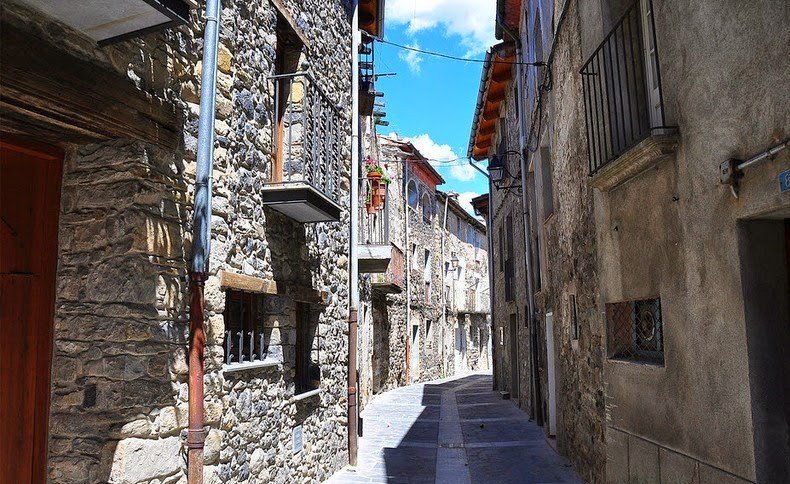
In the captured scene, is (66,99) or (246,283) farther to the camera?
(246,283)

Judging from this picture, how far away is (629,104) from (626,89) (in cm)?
40

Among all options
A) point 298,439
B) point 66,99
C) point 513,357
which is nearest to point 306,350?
point 298,439

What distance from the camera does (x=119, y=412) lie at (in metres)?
3.45

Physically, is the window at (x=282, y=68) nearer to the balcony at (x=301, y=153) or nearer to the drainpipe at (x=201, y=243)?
the balcony at (x=301, y=153)

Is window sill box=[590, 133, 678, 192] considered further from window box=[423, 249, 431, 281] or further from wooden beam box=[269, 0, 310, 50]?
window box=[423, 249, 431, 281]

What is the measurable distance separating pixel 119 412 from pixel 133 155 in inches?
56.4

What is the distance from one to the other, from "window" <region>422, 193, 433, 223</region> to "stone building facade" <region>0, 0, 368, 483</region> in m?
17.9

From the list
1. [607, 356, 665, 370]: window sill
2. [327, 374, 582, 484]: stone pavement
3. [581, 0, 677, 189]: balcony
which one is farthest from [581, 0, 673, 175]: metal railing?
[327, 374, 582, 484]: stone pavement

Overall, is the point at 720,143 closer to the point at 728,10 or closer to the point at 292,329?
the point at 728,10

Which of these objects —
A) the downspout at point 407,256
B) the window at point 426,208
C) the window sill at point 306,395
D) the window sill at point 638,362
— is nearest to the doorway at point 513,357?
the downspout at point 407,256

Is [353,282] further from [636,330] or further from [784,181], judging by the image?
[784,181]

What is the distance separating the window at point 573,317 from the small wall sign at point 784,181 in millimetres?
4428

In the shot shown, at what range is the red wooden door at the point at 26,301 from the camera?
3.23 metres

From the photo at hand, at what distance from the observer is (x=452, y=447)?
9.49 metres
